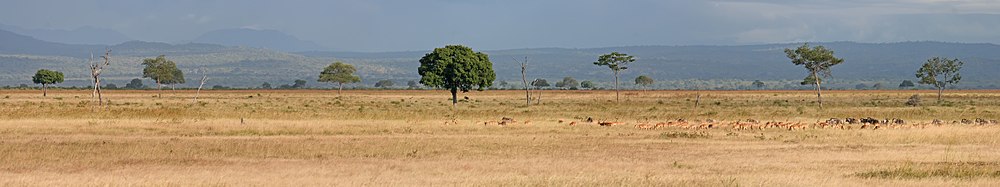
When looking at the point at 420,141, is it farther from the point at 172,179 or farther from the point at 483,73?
the point at 483,73

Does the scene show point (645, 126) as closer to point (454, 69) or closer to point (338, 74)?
point (454, 69)

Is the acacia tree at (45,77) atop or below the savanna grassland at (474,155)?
atop

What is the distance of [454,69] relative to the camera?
3226 inches

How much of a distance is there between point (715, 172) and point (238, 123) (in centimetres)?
2145

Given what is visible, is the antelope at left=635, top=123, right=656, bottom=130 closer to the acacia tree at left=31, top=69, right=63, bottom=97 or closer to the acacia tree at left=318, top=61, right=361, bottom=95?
the acacia tree at left=31, top=69, right=63, bottom=97

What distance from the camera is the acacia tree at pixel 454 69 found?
269 ft

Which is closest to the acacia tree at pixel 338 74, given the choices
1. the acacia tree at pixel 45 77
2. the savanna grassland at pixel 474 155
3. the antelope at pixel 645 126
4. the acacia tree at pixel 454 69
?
the acacia tree at pixel 45 77

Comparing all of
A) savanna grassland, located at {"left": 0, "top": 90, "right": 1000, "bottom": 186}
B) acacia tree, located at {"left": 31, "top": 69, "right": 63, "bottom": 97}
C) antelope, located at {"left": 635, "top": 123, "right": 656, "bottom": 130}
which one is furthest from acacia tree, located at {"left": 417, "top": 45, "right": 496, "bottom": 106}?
acacia tree, located at {"left": 31, "top": 69, "right": 63, "bottom": 97}

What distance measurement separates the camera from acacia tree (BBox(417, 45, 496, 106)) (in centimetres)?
8194

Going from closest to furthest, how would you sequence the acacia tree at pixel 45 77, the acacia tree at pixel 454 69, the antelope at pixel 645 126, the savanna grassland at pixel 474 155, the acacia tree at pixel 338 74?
the savanna grassland at pixel 474 155 < the antelope at pixel 645 126 < the acacia tree at pixel 454 69 < the acacia tree at pixel 45 77 < the acacia tree at pixel 338 74

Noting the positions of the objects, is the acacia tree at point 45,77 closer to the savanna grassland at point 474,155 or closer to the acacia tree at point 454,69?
the acacia tree at point 454,69

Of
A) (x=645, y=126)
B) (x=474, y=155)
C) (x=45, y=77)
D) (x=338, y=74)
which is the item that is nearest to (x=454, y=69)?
(x=645, y=126)

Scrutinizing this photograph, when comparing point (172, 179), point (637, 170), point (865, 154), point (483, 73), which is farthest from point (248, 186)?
point (483, 73)

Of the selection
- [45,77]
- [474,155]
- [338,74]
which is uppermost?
[338,74]
